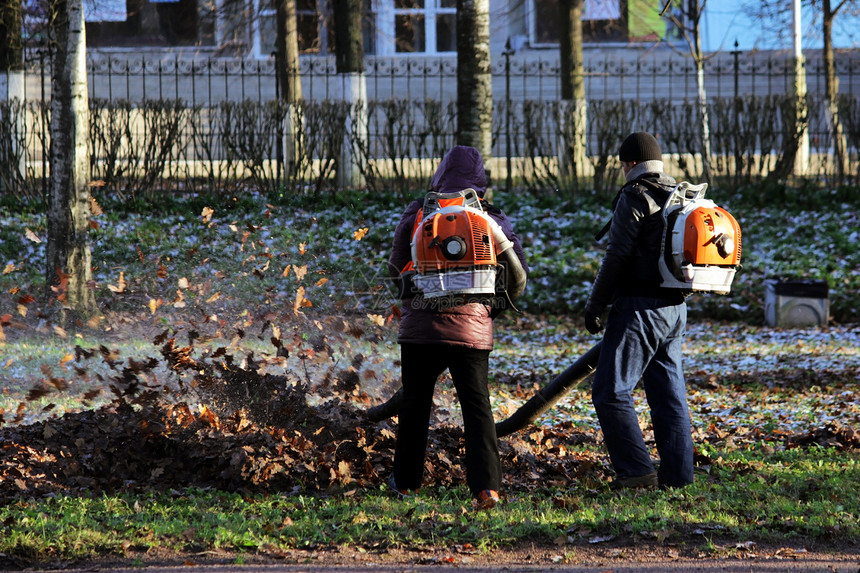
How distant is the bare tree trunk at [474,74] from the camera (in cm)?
1077

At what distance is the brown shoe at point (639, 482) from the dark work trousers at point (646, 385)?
0.02 metres

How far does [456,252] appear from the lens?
4.30 metres

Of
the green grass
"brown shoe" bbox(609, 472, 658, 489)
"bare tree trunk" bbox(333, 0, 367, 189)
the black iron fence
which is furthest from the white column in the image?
"brown shoe" bbox(609, 472, 658, 489)

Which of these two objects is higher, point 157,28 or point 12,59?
point 157,28

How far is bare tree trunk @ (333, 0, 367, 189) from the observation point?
1421 centimetres

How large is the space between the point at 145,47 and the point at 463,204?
22.9m

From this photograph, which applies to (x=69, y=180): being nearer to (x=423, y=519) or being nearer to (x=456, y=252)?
(x=456, y=252)

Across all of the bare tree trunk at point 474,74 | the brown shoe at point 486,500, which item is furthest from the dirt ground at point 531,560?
the bare tree trunk at point 474,74

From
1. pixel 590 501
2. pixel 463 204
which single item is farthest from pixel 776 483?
pixel 463 204

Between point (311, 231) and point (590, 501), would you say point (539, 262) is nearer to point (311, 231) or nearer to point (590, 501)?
point (311, 231)

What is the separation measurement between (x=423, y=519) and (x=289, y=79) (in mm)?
12275

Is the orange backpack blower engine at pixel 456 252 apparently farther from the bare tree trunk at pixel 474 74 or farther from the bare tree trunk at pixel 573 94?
the bare tree trunk at pixel 573 94

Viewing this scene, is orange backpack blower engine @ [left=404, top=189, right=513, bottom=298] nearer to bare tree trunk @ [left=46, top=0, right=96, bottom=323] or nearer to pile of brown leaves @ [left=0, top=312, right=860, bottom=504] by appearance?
pile of brown leaves @ [left=0, top=312, right=860, bottom=504]

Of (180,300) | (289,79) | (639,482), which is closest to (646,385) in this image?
(639,482)
